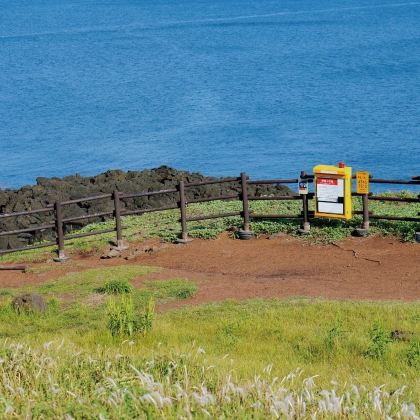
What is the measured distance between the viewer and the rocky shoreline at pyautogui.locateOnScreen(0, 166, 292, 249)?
31.9 m

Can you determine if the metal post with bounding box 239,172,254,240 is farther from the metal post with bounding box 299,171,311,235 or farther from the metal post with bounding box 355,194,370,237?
the metal post with bounding box 355,194,370,237

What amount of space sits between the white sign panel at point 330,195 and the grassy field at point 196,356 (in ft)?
14.5

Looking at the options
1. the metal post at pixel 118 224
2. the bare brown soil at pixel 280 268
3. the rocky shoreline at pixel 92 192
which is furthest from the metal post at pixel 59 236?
the rocky shoreline at pixel 92 192

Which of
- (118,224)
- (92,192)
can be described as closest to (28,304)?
(118,224)

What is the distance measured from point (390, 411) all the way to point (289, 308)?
814cm

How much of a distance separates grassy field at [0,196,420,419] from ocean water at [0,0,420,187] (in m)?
32.2

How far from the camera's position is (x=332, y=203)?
21031 mm

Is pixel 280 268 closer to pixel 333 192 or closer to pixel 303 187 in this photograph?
pixel 333 192

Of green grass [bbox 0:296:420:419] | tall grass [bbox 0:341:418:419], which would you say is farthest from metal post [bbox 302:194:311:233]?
tall grass [bbox 0:341:418:419]

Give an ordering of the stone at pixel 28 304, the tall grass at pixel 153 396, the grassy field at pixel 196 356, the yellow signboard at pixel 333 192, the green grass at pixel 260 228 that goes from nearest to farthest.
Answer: the tall grass at pixel 153 396 < the grassy field at pixel 196 356 < the stone at pixel 28 304 < the yellow signboard at pixel 333 192 < the green grass at pixel 260 228

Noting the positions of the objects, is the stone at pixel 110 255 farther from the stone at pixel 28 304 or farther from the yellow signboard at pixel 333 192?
the stone at pixel 28 304

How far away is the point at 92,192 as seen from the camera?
36.2m

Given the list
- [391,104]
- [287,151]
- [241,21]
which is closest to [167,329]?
[287,151]

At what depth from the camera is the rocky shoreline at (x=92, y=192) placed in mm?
31906
